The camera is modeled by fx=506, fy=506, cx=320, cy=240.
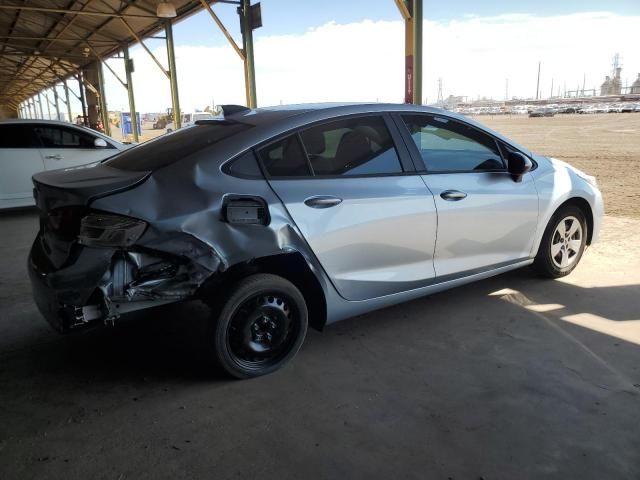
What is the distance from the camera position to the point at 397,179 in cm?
323

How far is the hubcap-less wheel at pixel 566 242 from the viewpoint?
4.27m

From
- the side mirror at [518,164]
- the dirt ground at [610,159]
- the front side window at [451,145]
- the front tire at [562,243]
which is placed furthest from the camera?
the dirt ground at [610,159]

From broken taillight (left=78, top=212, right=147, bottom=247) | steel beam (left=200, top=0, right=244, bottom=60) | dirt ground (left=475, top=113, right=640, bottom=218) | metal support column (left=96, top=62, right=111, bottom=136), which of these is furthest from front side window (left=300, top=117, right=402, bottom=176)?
metal support column (left=96, top=62, right=111, bottom=136)

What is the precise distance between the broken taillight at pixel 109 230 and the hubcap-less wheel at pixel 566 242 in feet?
10.9

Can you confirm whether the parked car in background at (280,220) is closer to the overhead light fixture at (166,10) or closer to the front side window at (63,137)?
the front side window at (63,137)

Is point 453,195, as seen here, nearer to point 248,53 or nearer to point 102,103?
point 248,53

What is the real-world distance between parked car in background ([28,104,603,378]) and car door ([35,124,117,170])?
5452 mm

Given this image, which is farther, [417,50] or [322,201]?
[417,50]

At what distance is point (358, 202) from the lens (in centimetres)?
303

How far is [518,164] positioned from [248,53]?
9.21 meters

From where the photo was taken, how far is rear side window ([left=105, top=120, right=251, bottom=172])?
2.81 m

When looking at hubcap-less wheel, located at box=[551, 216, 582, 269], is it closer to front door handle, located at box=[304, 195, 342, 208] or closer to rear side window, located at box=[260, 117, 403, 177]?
rear side window, located at box=[260, 117, 403, 177]

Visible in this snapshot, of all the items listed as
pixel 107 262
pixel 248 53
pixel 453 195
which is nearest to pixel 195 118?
pixel 453 195

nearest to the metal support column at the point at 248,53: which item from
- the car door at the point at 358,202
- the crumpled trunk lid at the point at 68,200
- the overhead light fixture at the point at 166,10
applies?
the overhead light fixture at the point at 166,10
